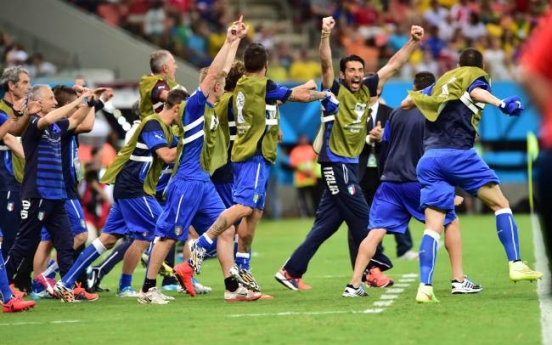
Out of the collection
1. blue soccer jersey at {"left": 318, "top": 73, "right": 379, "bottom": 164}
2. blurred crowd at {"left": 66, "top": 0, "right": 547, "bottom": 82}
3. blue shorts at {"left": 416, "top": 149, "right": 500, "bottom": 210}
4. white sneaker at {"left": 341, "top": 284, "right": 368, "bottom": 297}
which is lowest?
white sneaker at {"left": 341, "top": 284, "right": 368, "bottom": 297}

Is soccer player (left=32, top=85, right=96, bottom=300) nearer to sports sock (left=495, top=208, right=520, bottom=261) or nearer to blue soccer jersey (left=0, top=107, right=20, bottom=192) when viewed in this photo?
blue soccer jersey (left=0, top=107, right=20, bottom=192)

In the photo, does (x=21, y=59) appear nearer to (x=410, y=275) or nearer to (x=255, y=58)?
(x=410, y=275)

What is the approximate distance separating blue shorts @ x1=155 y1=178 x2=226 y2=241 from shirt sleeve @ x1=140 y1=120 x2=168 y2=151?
39cm

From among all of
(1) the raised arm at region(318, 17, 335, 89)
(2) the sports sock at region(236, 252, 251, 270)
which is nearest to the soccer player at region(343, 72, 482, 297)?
(1) the raised arm at region(318, 17, 335, 89)

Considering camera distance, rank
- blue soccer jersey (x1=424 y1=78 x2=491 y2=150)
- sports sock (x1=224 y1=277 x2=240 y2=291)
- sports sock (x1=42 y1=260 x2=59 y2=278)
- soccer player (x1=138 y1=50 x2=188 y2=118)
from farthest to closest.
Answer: soccer player (x1=138 y1=50 x2=188 y2=118)
sports sock (x1=42 y1=260 x2=59 y2=278)
sports sock (x1=224 y1=277 x2=240 y2=291)
blue soccer jersey (x1=424 y1=78 x2=491 y2=150)

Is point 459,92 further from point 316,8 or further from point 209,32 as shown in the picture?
point 316,8

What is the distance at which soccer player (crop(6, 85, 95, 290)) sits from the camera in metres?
12.3

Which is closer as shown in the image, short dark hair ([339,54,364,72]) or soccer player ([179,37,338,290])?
soccer player ([179,37,338,290])

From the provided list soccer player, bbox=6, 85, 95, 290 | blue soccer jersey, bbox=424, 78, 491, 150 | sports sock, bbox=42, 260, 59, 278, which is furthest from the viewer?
sports sock, bbox=42, 260, 59, 278

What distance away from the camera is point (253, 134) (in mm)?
12000

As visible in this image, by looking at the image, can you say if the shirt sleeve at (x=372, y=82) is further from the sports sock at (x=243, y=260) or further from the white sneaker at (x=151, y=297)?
the white sneaker at (x=151, y=297)

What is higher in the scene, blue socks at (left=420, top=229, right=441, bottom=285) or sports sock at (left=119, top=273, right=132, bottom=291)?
blue socks at (left=420, top=229, right=441, bottom=285)

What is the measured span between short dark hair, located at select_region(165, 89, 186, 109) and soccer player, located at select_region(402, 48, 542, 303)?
2433 millimetres

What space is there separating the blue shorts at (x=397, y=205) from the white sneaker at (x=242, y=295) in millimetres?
1403
